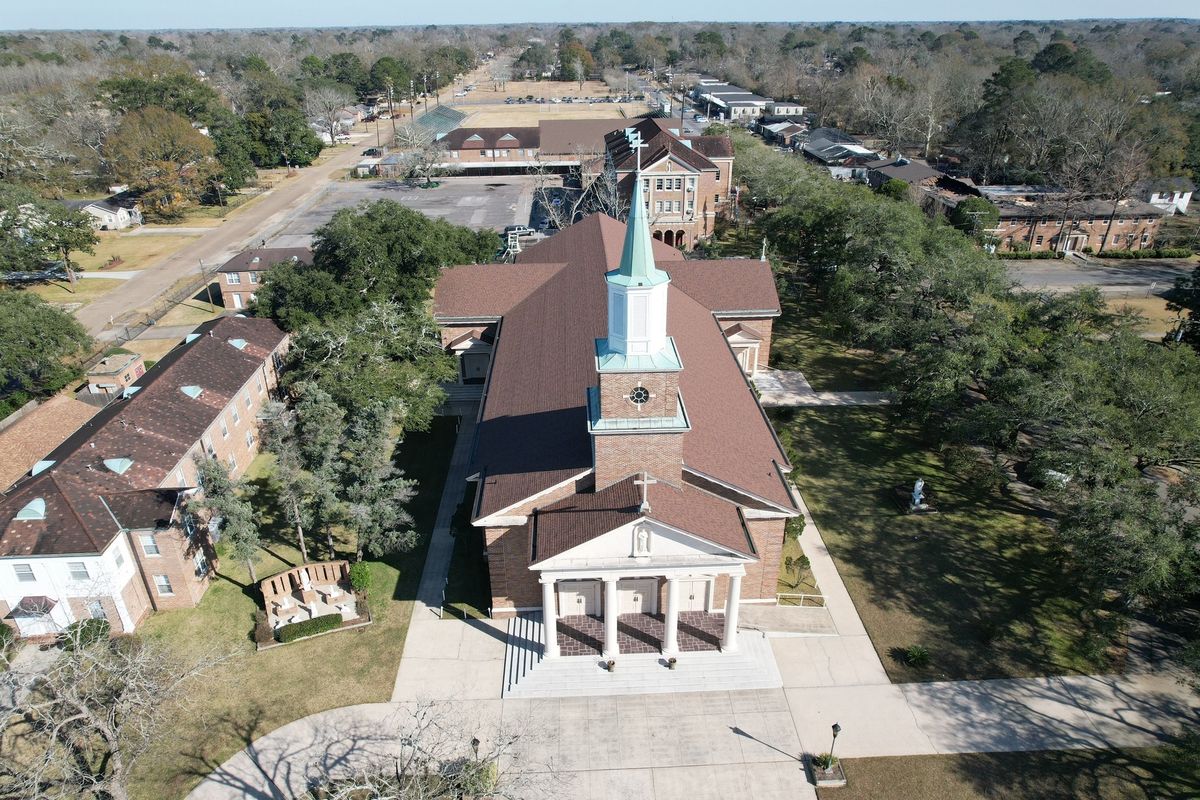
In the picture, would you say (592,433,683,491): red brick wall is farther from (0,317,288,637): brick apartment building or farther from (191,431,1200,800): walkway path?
(0,317,288,637): brick apartment building

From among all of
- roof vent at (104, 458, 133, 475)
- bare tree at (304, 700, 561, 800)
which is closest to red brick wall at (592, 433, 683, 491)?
bare tree at (304, 700, 561, 800)

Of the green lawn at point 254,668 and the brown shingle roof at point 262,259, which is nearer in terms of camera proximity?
the green lawn at point 254,668

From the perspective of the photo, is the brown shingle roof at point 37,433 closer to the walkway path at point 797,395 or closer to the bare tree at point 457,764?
the bare tree at point 457,764

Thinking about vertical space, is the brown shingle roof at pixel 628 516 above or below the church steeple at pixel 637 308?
below

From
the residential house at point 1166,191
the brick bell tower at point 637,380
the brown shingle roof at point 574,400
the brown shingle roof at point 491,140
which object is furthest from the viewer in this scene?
the brown shingle roof at point 491,140

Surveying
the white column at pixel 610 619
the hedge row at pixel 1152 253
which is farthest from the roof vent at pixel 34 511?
the hedge row at pixel 1152 253

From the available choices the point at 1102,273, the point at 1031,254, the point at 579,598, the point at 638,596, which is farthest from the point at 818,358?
the point at 1102,273

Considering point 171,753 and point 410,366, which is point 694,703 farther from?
point 410,366
